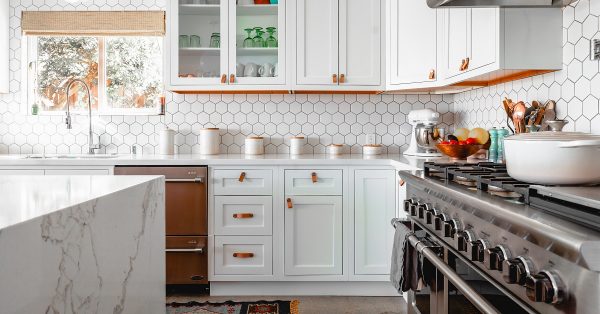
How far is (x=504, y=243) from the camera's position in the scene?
1.19 meters

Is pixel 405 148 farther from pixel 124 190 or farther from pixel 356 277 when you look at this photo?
pixel 124 190

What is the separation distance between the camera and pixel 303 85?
3482 millimetres

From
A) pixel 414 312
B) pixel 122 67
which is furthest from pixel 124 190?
pixel 122 67

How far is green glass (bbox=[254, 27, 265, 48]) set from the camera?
353cm

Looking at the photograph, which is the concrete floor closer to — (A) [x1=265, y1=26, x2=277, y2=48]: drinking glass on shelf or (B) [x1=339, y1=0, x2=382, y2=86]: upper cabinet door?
(B) [x1=339, y1=0, x2=382, y2=86]: upper cabinet door

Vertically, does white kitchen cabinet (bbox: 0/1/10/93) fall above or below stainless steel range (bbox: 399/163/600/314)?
above

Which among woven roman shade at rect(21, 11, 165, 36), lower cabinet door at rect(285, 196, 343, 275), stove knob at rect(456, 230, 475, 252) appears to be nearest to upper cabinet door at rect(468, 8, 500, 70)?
stove knob at rect(456, 230, 475, 252)

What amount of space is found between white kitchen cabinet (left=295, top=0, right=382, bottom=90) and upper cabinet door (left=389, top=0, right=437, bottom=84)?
0.48 ft

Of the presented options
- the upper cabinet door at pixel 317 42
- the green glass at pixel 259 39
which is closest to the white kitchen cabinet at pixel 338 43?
the upper cabinet door at pixel 317 42

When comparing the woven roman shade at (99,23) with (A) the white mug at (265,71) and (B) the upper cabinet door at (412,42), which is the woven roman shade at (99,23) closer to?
(A) the white mug at (265,71)

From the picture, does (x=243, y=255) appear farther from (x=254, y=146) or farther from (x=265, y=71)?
(x=265, y=71)

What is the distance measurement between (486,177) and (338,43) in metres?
2.09

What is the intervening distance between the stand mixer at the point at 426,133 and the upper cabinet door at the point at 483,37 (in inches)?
35.6

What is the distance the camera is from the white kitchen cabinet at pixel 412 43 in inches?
119
